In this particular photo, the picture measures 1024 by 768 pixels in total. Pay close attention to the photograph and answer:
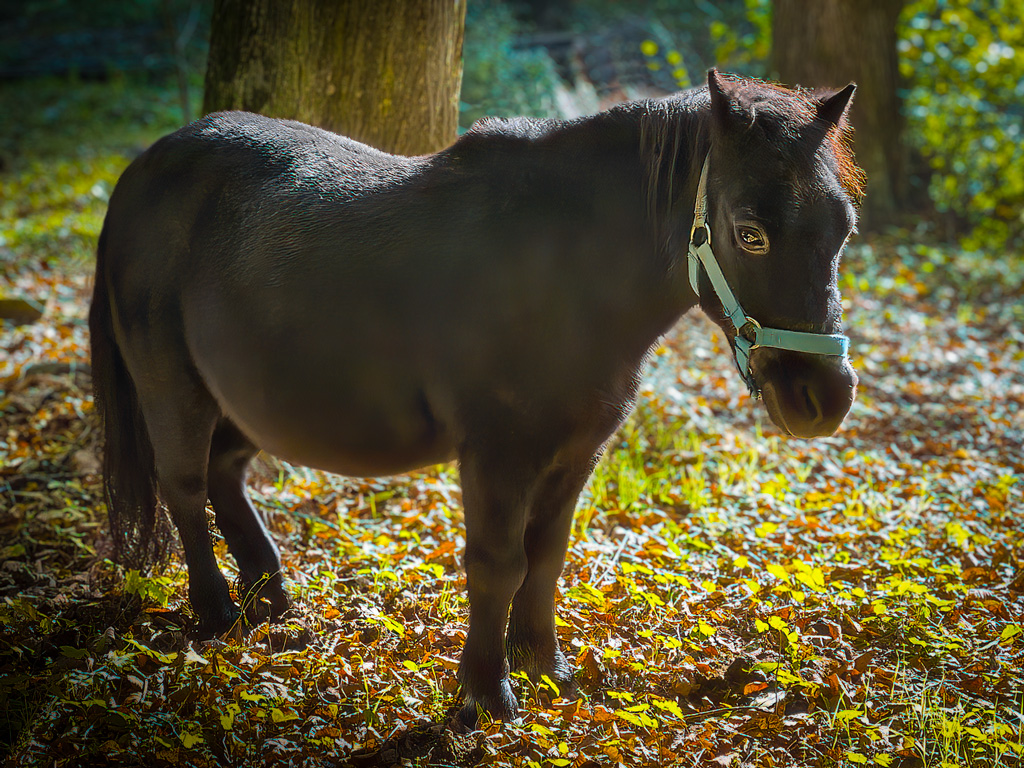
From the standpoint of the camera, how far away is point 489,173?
2.49 metres

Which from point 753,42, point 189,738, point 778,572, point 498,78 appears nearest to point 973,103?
point 753,42

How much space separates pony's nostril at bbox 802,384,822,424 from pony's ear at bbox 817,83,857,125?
0.80 m

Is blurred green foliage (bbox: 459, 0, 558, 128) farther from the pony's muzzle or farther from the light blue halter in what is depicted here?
the pony's muzzle

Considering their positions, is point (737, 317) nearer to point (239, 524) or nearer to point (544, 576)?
point (544, 576)

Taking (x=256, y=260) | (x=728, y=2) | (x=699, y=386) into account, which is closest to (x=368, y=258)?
(x=256, y=260)

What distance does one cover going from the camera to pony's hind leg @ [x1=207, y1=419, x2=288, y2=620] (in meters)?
3.28

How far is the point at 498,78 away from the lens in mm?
8164

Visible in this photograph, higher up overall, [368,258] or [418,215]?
[418,215]

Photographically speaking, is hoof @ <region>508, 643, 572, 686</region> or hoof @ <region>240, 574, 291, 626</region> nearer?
hoof @ <region>508, 643, 572, 686</region>

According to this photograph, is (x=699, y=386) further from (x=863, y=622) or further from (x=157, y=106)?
(x=157, y=106)

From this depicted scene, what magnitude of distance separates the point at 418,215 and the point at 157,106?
14.0 metres

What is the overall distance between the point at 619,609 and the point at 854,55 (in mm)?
8367

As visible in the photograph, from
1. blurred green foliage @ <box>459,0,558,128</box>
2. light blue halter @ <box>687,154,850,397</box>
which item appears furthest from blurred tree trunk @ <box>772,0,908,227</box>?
light blue halter @ <box>687,154,850,397</box>

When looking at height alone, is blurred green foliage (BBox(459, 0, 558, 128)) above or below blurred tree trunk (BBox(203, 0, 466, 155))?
above
